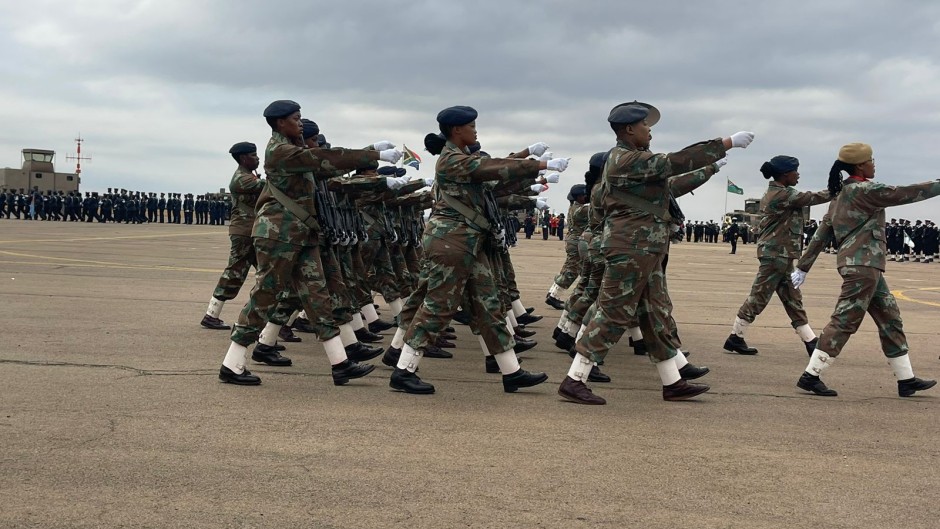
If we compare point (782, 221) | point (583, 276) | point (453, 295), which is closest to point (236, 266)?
point (583, 276)

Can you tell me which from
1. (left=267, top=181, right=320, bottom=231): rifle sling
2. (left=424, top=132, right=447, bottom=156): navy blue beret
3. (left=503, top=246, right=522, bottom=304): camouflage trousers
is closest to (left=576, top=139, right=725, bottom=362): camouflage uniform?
(left=424, top=132, right=447, bottom=156): navy blue beret

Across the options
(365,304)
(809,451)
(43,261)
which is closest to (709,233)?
(43,261)

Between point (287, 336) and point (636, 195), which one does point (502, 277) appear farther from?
point (636, 195)

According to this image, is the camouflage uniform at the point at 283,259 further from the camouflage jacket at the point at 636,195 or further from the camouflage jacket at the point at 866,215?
the camouflage jacket at the point at 866,215

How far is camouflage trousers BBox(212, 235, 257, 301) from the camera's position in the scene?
10.2 m

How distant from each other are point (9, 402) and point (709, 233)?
59.9 metres

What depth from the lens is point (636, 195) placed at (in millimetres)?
6945

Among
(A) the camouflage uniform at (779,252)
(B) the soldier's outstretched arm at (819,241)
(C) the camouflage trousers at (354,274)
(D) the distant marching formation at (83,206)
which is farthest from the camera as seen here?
(D) the distant marching formation at (83,206)

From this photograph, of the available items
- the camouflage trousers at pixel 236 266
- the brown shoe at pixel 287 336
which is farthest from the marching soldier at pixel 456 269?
the camouflage trousers at pixel 236 266

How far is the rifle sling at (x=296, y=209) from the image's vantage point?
7.18m

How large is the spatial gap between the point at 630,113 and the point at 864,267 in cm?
225

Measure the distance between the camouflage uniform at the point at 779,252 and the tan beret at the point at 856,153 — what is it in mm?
2013

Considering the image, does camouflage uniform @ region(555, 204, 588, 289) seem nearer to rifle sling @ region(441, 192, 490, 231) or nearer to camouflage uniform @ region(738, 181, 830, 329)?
camouflage uniform @ region(738, 181, 830, 329)

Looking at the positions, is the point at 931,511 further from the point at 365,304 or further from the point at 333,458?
the point at 365,304
